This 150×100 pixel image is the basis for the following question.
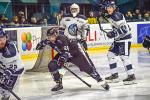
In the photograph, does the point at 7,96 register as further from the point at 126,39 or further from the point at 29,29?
the point at 29,29

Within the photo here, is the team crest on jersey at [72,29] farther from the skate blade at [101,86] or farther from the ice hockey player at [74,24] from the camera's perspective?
the skate blade at [101,86]

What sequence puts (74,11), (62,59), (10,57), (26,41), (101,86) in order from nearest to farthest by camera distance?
(10,57) → (62,59) → (101,86) → (74,11) → (26,41)

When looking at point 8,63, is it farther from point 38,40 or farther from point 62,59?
point 38,40

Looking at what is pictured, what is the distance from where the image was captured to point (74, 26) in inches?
356

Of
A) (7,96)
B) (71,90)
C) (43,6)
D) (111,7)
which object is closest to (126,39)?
(111,7)

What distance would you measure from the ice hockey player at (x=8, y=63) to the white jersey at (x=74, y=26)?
309 centimetres

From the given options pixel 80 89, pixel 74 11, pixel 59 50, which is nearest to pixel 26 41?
pixel 74 11

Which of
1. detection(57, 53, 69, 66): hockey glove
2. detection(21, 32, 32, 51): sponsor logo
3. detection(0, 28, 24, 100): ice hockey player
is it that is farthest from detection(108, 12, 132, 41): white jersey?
detection(21, 32, 32, 51): sponsor logo

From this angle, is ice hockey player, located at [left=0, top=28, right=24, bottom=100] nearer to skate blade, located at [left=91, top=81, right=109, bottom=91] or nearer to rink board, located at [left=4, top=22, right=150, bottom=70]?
skate blade, located at [left=91, top=81, right=109, bottom=91]

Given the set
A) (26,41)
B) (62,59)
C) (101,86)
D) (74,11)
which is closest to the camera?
(62,59)

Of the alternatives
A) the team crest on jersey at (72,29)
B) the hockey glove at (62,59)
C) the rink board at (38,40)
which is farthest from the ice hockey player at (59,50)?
the rink board at (38,40)

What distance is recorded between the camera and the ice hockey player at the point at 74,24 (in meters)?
8.87

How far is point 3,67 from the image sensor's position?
592 cm

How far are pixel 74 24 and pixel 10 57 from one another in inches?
133
